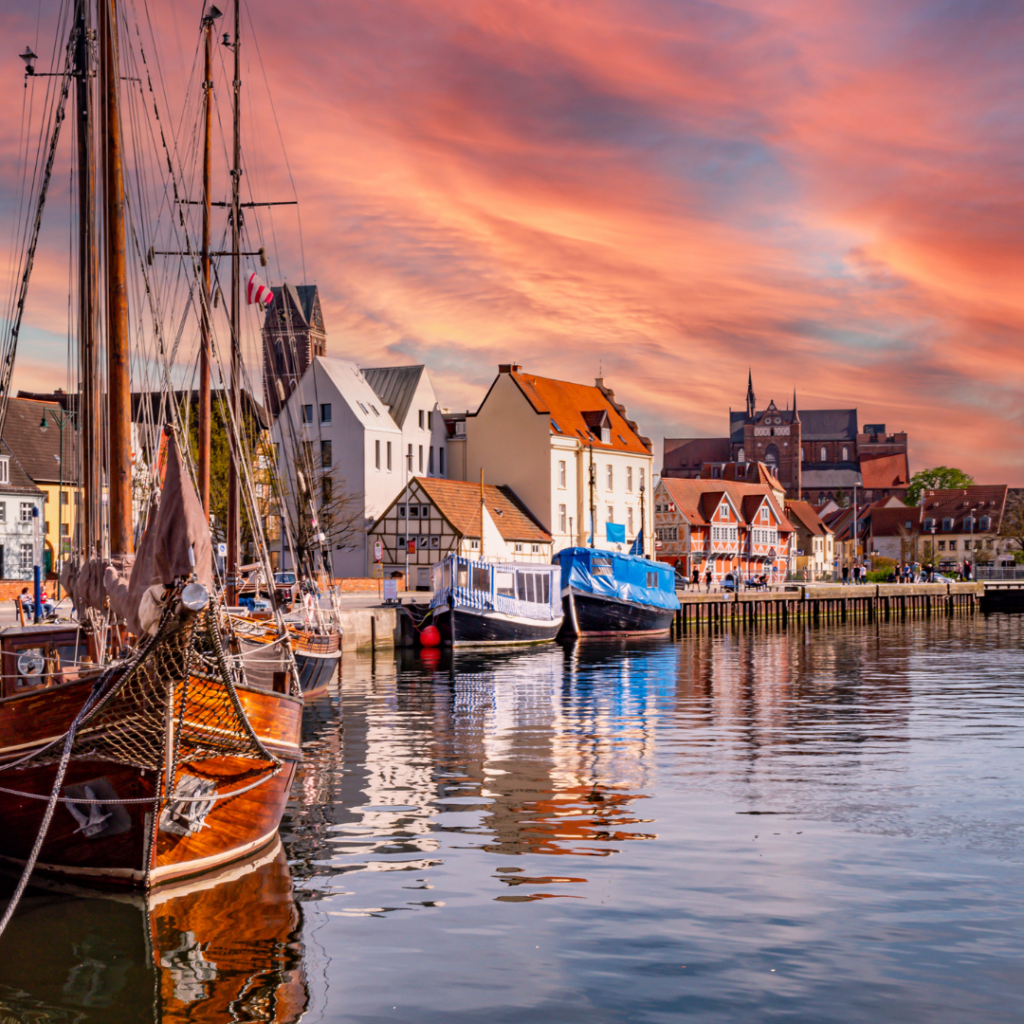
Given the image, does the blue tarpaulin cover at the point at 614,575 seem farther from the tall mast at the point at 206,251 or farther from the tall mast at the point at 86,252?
the tall mast at the point at 86,252

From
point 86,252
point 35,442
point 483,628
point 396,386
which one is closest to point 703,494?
point 396,386

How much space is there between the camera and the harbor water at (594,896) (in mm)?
11562

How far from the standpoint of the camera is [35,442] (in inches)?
3467

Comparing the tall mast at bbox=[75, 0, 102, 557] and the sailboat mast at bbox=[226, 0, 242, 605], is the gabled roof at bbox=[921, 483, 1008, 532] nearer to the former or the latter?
the sailboat mast at bbox=[226, 0, 242, 605]

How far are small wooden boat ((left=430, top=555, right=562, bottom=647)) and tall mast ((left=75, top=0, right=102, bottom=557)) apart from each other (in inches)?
1384

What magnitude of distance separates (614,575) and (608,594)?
1296 mm

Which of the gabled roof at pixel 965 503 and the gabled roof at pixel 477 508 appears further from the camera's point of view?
the gabled roof at pixel 965 503

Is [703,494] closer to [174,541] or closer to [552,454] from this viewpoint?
[552,454]

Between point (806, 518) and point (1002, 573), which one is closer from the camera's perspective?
point (1002, 573)

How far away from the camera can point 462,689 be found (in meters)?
39.3

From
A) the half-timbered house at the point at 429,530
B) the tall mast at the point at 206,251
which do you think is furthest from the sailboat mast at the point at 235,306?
the half-timbered house at the point at 429,530

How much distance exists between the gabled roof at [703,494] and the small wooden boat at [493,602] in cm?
7086

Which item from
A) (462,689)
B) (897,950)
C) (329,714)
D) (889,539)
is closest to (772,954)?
(897,950)

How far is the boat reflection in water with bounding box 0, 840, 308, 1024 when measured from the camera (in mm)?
11531
